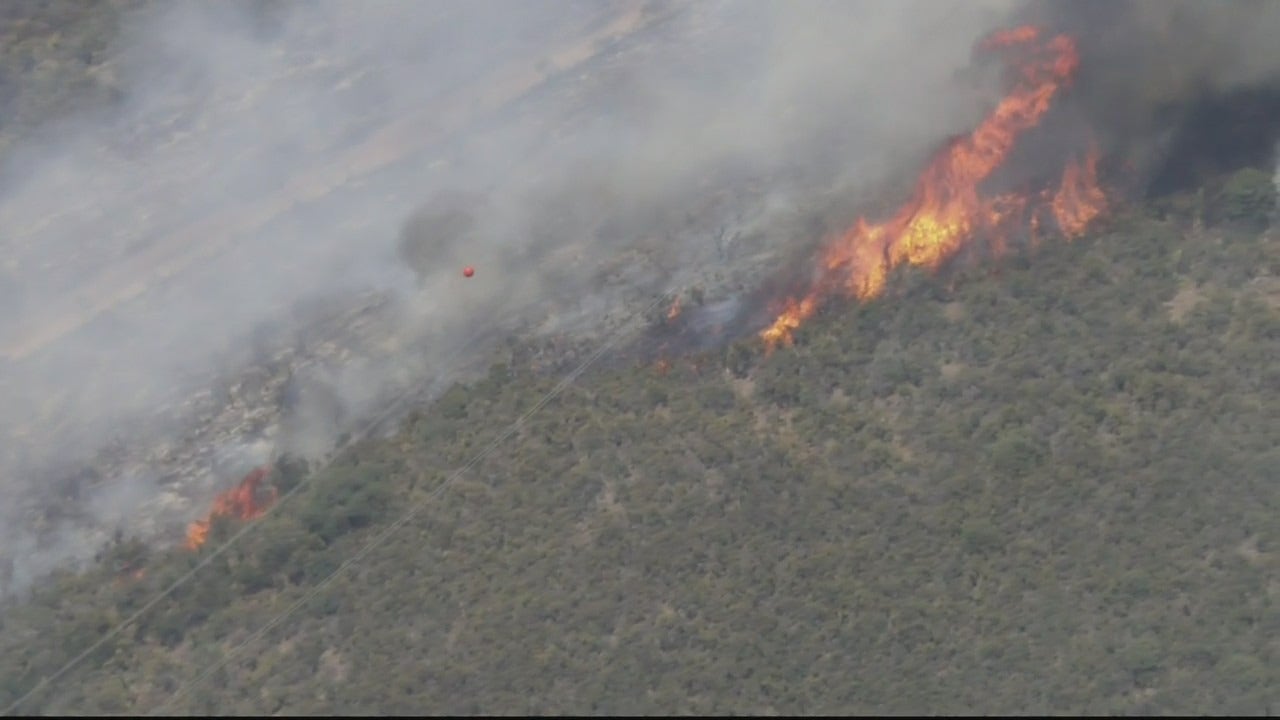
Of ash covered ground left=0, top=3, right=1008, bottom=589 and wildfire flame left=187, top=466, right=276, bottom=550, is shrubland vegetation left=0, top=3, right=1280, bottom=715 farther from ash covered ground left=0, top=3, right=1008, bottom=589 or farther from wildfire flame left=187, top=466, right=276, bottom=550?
ash covered ground left=0, top=3, right=1008, bottom=589

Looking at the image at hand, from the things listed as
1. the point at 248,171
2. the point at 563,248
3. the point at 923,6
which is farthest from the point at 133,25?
the point at 923,6

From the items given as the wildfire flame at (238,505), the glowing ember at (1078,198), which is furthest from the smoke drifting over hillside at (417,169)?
the glowing ember at (1078,198)

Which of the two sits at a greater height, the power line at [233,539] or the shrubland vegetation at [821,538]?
the power line at [233,539]

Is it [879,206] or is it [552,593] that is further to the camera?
[879,206]

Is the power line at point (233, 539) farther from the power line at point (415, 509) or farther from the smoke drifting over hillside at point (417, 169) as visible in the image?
the power line at point (415, 509)

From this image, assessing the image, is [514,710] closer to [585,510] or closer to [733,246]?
[585,510]

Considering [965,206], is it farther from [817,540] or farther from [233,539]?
[233,539]
